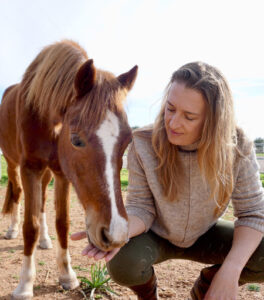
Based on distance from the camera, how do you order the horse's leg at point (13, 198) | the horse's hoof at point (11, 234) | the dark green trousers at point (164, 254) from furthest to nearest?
the horse's leg at point (13, 198) < the horse's hoof at point (11, 234) < the dark green trousers at point (164, 254)

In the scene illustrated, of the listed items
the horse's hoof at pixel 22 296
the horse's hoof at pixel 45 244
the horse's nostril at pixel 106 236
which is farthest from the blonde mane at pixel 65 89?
the horse's hoof at pixel 45 244

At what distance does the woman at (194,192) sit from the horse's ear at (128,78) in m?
0.36

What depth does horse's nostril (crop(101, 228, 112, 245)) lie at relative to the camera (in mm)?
1659

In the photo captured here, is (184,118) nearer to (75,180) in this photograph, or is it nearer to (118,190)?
(118,190)

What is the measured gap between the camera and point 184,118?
201 cm

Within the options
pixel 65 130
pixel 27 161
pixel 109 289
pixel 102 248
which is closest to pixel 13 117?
pixel 27 161

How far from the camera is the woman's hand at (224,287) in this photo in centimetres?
183

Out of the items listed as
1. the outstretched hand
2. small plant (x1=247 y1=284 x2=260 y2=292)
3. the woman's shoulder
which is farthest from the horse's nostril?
small plant (x1=247 y1=284 x2=260 y2=292)

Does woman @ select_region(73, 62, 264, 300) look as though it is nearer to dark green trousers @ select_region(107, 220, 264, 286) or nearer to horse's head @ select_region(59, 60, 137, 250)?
dark green trousers @ select_region(107, 220, 264, 286)

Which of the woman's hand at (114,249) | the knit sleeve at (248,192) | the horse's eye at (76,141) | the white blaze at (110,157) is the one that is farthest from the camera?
the knit sleeve at (248,192)

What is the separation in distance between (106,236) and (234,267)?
851 millimetres

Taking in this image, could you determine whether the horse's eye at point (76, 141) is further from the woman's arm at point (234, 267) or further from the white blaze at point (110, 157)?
the woman's arm at point (234, 267)

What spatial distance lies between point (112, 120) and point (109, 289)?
1.62 metres

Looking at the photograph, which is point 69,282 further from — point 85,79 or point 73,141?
point 85,79
